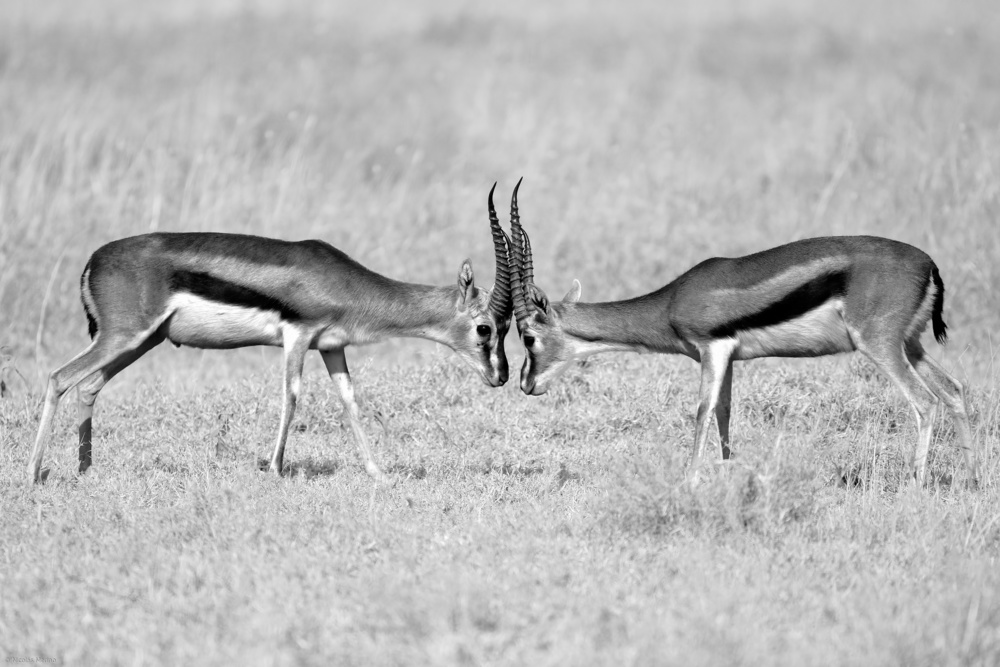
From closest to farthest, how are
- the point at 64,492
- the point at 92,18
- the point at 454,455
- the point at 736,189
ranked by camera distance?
the point at 64,492
the point at 454,455
the point at 736,189
the point at 92,18

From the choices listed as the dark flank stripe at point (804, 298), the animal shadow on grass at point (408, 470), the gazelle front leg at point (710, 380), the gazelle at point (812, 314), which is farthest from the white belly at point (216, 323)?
the dark flank stripe at point (804, 298)

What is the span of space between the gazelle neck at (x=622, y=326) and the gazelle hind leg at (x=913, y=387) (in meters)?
1.28

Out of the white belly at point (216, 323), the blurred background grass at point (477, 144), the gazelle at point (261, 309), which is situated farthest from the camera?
the blurred background grass at point (477, 144)

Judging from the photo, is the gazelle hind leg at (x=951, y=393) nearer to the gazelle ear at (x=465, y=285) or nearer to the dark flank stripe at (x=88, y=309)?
the gazelle ear at (x=465, y=285)

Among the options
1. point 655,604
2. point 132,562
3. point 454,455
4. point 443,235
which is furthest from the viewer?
point 443,235

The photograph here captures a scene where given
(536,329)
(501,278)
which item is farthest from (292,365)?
(536,329)

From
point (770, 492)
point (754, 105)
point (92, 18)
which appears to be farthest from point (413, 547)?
point (92, 18)

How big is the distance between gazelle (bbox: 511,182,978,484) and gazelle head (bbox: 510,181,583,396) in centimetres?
3

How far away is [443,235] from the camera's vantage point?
1422 cm

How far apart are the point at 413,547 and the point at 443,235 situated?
8078 mm

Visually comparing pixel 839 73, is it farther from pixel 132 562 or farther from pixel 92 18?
pixel 132 562

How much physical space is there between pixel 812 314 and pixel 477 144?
9.56 m

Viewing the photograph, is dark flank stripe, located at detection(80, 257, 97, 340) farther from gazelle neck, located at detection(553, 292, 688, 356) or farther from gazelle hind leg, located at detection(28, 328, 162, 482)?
gazelle neck, located at detection(553, 292, 688, 356)

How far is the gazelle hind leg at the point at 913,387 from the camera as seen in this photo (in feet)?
25.5
